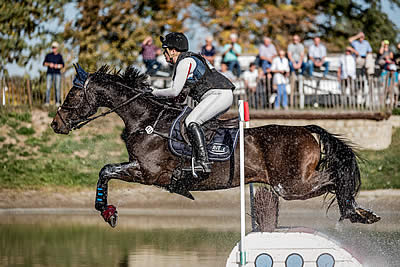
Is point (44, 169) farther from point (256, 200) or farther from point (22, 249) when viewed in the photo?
point (256, 200)

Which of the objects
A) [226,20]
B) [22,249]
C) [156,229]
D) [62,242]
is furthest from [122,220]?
[226,20]

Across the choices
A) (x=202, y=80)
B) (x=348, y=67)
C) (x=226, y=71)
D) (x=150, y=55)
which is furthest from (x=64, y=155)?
(x=202, y=80)

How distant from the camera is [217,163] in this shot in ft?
31.5

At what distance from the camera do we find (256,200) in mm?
9500

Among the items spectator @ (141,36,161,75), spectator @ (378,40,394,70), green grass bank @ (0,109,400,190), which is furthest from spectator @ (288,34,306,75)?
spectator @ (141,36,161,75)

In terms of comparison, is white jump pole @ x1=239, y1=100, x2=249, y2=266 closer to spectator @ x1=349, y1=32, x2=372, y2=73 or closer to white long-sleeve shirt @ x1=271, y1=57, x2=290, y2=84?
white long-sleeve shirt @ x1=271, y1=57, x2=290, y2=84

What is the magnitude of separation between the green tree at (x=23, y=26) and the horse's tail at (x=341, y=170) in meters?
18.3

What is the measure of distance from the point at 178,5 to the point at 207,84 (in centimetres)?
1931

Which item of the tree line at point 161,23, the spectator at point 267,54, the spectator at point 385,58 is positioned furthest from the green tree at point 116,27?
the spectator at point 385,58

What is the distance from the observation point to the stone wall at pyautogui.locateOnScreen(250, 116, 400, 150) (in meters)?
20.6

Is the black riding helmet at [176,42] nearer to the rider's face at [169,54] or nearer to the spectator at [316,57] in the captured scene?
the rider's face at [169,54]

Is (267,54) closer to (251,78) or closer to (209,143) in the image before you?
(251,78)

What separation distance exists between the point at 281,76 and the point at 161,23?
843 centimetres

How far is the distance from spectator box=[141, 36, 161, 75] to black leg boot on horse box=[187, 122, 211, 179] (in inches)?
460
